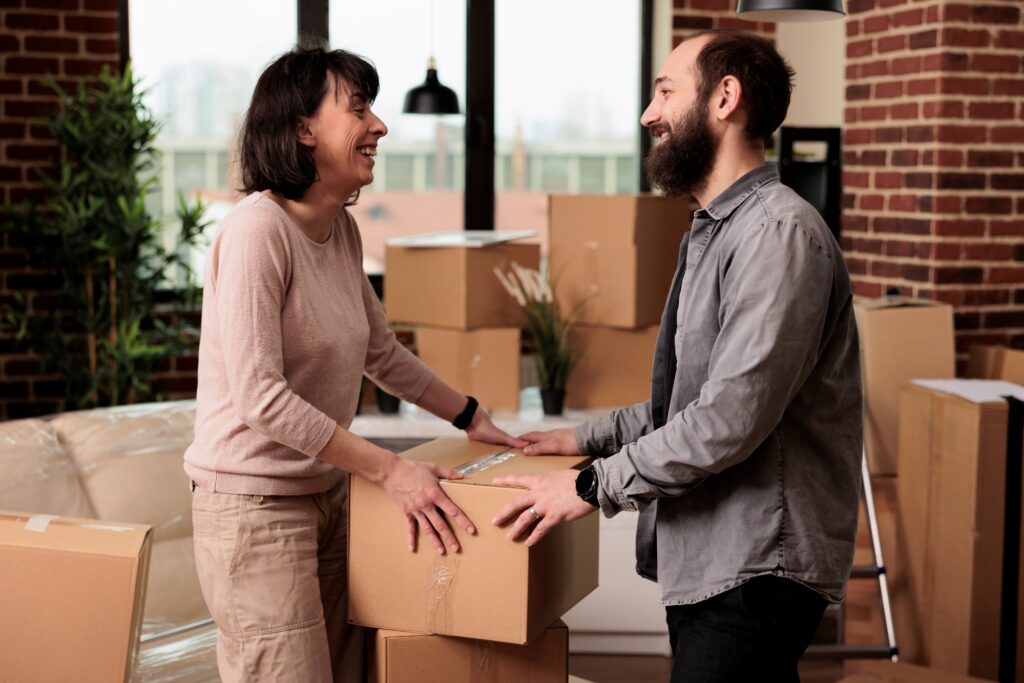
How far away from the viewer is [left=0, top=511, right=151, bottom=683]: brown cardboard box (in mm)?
1897

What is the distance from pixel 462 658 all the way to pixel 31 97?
2.94m

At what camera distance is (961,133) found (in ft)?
12.0

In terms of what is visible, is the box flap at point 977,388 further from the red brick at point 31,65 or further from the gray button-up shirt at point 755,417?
the red brick at point 31,65

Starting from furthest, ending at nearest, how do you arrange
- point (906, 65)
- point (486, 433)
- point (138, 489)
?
point (906, 65) → point (138, 489) → point (486, 433)

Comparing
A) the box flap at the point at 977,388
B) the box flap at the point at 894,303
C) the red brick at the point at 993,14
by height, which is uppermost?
the red brick at the point at 993,14

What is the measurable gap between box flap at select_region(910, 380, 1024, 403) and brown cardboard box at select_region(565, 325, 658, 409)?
832 mm

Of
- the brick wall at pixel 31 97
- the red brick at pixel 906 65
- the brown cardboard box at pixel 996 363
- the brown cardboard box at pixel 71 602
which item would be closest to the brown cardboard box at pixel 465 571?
the brown cardboard box at pixel 71 602

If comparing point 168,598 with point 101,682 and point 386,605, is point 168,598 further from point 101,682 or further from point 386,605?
point 386,605

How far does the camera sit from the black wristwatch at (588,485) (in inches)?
68.9

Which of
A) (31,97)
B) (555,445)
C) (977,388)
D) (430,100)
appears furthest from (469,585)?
(31,97)

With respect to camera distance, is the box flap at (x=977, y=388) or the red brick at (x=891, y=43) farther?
the red brick at (x=891, y=43)

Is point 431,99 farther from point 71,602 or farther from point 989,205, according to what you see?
point 71,602

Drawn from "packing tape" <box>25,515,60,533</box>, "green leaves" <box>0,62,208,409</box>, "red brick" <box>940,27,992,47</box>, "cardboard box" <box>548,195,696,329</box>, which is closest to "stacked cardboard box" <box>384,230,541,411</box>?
"cardboard box" <box>548,195,696,329</box>

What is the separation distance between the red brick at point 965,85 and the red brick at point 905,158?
8.6 inches
